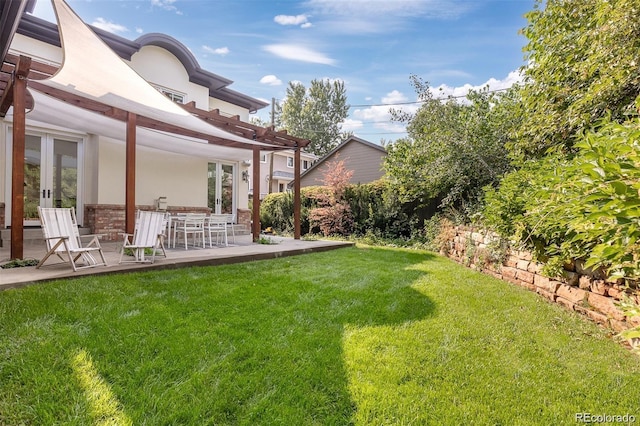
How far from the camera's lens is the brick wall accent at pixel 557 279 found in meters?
3.83

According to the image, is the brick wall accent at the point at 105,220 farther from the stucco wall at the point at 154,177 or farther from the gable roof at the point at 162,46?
the gable roof at the point at 162,46

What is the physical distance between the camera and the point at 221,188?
12672 mm

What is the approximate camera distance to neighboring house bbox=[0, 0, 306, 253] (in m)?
5.56

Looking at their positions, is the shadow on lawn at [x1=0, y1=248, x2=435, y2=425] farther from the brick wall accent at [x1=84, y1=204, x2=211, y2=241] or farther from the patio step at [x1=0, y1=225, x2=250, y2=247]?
the brick wall accent at [x1=84, y1=204, x2=211, y2=241]

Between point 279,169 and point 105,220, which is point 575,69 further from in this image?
point 279,169

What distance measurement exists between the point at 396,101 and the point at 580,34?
15199mm

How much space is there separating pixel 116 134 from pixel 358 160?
16.1 m

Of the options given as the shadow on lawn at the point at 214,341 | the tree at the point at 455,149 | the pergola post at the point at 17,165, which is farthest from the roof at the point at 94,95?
the tree at the point at 455,149

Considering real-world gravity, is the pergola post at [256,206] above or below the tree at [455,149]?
below

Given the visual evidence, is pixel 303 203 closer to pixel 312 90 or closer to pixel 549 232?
pixel 549 232

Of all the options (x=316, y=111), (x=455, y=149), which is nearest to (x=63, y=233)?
(x=455, y=149)

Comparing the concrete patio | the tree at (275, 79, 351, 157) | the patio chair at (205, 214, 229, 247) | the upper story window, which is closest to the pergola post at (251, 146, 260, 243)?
the patio chair at (205, 214, 229, 247)

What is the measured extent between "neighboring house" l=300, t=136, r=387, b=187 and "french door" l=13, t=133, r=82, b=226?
549 inches

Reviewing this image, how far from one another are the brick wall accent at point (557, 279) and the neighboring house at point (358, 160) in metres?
13.8
